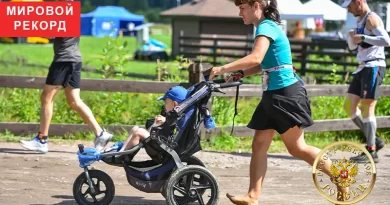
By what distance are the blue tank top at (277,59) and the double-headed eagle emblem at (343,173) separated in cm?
79

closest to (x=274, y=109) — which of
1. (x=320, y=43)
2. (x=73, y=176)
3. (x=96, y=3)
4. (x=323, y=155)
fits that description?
(x=323, y=155)

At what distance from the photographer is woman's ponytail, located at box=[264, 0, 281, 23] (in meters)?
7.05

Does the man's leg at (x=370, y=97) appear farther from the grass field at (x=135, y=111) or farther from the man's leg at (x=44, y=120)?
the man's leg at (x=44, y=120)

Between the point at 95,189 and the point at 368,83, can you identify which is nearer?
the point at 95,189

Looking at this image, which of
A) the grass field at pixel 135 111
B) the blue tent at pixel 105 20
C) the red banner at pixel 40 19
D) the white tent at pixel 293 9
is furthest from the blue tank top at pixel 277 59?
the blue tent at pixel 105 20

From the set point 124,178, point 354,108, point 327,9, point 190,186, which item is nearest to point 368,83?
point 354,108

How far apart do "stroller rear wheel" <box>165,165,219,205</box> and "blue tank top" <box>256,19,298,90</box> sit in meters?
0.85

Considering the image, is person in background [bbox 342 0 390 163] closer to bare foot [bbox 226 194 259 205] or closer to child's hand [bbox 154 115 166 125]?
bare foot [bbox 226 194 259 205]

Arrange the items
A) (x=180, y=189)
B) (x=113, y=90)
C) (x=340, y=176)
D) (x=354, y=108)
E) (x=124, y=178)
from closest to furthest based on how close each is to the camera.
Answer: (x=180, y=189) → (x=340, y=176) → (x=124, y=178) → (x=354, y=108) → (x=113, y=90)

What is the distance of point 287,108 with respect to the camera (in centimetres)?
707

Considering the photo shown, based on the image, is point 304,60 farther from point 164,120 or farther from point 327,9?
point 164,120

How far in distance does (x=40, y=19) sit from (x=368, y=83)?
3.82 meters

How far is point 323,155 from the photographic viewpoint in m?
7.25

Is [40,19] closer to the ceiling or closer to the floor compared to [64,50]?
closer to the ceiling
